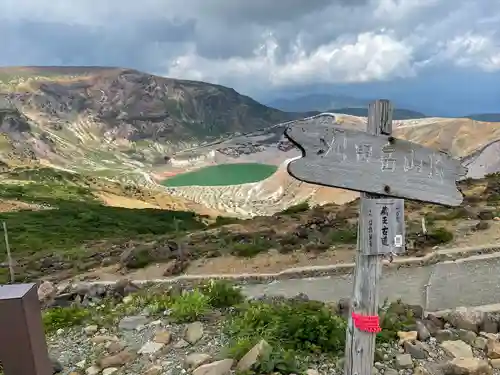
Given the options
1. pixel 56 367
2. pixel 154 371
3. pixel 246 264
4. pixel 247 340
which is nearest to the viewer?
pixel 154 371

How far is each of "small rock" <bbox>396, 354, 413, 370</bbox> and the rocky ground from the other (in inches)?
0.5

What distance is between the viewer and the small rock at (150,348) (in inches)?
218

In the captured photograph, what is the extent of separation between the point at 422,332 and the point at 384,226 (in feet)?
9.24

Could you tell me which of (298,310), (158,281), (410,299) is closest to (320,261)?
(410,299)

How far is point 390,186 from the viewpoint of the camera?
3633mm

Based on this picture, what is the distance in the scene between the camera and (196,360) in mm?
5055

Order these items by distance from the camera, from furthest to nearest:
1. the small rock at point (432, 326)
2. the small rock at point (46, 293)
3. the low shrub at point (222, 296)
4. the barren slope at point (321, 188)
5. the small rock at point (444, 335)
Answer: the barren slope at point (321, 188) < the small rock at point (46, 293) < the low shrub at point (222, 296) < the small rock at point (432, 326) < the small rock at point (444, 335)

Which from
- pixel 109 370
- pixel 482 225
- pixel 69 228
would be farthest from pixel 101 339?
pixel 69 228

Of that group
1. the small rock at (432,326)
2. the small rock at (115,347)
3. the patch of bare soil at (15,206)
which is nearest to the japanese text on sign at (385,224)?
the small rock at (432,326)

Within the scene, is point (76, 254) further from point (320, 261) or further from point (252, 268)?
point (320, 261)

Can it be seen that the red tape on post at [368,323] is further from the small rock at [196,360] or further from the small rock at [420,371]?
the small rock at [196,360]

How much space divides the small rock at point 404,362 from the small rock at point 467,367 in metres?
0.34

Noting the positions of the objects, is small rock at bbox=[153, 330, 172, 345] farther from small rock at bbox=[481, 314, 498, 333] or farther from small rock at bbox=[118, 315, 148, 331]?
small rock at bbox=[481, 314, 498, 333]

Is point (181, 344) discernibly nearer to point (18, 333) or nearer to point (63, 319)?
point (63, 319)
